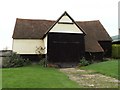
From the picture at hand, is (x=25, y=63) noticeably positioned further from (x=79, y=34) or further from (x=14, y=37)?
(x=79, y=34)

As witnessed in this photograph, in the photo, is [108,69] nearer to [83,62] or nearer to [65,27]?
[83,62]

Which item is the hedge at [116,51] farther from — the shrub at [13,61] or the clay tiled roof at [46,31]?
the shrub at [13,61]

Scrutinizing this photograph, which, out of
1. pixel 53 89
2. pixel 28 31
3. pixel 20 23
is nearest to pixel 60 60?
pixel 28 31

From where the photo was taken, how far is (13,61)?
32.6m

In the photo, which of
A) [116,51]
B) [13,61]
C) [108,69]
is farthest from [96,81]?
[116,51]

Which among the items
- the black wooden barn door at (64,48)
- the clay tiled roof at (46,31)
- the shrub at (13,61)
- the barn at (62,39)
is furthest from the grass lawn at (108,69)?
the shrub at (13,61)

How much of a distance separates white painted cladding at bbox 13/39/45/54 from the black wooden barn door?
13.3 ft

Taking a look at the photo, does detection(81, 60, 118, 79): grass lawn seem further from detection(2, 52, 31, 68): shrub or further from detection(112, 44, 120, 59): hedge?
detection(112, 44, 120, 59): hedge

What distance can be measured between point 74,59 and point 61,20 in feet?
17.3

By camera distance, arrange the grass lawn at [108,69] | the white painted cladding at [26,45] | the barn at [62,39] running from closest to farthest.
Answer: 1. the grass lawn at [108,69]
2. the barn at [62,39]
3. the white painted cladding at [26,45]

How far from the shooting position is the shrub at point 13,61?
1280 inches

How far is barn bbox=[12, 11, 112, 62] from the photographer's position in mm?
32750

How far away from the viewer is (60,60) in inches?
1281

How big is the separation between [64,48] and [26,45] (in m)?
6.03
